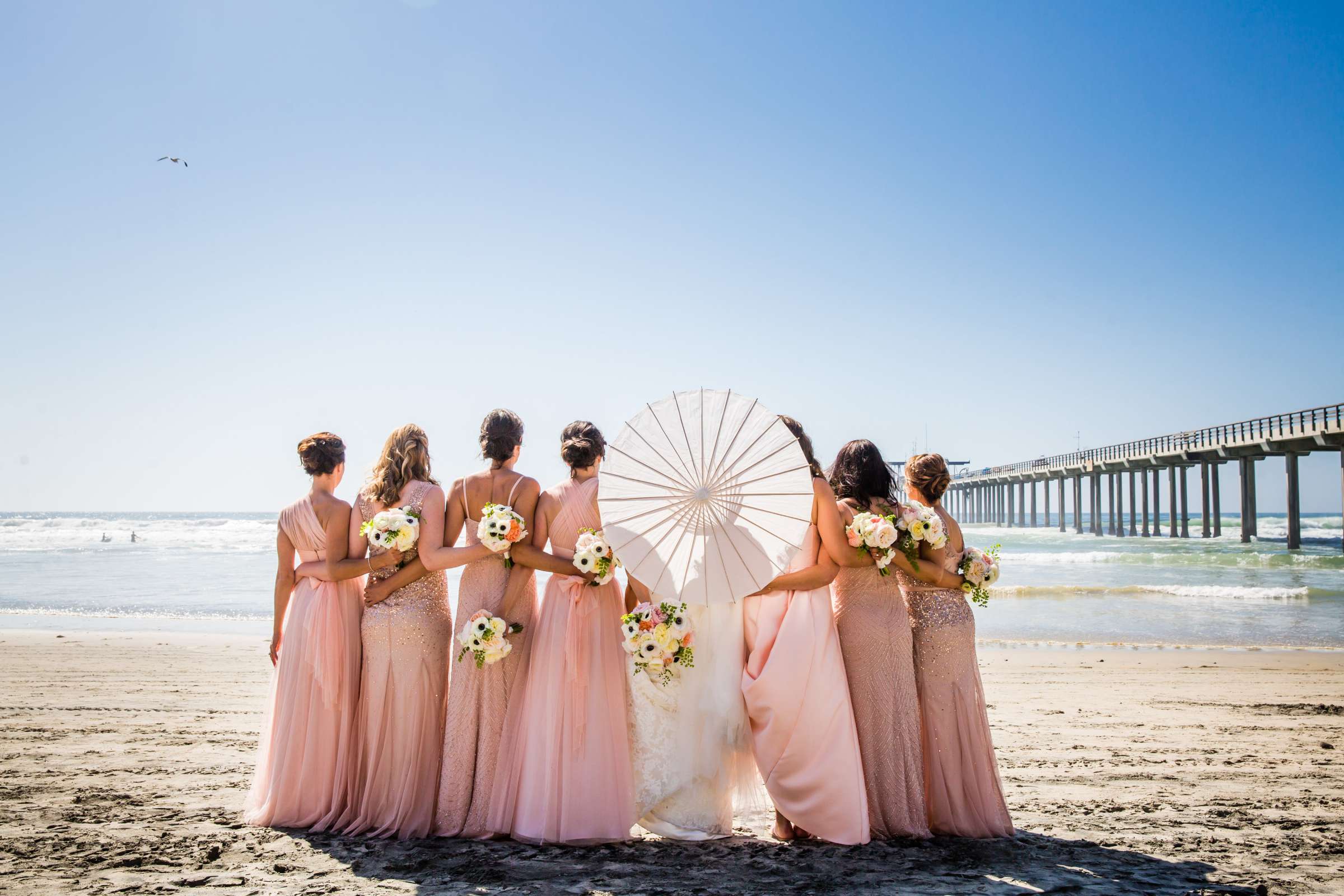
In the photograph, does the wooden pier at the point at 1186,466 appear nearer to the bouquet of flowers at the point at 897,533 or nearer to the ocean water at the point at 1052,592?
the ocean water at the point at 1052,592

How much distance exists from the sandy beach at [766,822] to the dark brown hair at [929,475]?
183cm

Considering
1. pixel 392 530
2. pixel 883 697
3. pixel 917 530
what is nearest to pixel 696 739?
pixel 883 697

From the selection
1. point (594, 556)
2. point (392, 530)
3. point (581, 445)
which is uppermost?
point (581, 445)

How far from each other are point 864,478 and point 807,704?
1226 mm

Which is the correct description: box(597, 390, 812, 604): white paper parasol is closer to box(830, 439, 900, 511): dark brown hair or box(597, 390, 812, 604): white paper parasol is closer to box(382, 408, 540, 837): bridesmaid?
box(830, 439, 900, 511): dark brown hair

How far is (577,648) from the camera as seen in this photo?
4293 millimetres

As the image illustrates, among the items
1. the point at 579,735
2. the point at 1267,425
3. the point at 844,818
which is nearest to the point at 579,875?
the point at 579,735

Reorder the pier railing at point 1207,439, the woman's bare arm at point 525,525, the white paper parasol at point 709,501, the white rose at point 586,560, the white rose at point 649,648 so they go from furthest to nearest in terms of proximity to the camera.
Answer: the pier railing at point 1207,439 → the woman's bare arm at point 525,525 → the white rose at point 586,560 → the white rose at point 649,648 → the white paper parasol at point 709,501

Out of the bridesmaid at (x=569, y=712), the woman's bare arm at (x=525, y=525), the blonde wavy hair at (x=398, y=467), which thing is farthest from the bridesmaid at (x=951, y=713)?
the blonde wavy hair at (x=398, y=467)

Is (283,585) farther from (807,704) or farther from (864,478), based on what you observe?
(864,478)

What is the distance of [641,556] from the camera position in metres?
3.87

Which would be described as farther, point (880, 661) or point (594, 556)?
point (880, 661)

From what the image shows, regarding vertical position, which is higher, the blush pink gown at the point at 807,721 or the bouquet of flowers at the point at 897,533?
the bouquet of flowers at the point at 897,533

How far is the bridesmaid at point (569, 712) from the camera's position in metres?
4.16
